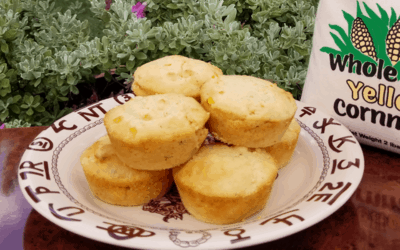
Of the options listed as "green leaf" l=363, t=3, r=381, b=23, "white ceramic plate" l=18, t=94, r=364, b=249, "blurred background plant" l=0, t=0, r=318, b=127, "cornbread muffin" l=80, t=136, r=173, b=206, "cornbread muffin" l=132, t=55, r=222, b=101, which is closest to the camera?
"white ceramic plate" l=18, t=94, r=364, b=249

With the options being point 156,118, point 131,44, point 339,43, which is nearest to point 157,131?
point 156,118

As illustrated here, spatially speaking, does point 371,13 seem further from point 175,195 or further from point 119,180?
point 119,180

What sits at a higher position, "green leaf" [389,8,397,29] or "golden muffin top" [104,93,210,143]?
"green leaf" [389,8,397,29]

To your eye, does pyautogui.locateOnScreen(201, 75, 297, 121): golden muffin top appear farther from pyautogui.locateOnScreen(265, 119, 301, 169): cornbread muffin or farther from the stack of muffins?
pyautogui.locateOnScreen(265, 119, 301, 169): cornbread muffin

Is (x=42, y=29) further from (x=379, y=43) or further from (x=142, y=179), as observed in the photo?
(x=379, y=43)

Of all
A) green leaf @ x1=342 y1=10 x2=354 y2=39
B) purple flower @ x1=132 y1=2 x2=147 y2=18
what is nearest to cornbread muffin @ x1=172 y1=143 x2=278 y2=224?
green leaf @ x1=342 y1=10 x2=354 y2=39
